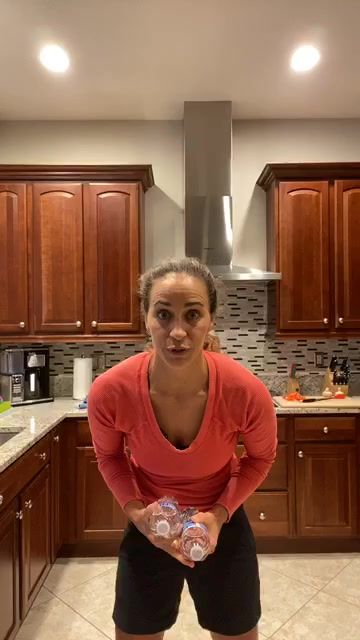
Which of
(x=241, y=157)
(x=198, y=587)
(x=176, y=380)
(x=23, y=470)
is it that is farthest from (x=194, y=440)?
(x=241, y=157)

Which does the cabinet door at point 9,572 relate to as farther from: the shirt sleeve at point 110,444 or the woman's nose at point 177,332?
the woman's nose at point 177,332

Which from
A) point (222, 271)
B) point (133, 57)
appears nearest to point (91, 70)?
point (133, 57)

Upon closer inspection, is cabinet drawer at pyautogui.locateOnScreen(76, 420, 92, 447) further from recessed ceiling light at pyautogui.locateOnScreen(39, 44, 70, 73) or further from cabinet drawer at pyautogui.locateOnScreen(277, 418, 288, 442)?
recessed ceiling light at pyautogui.locateOnScreen(39, 44, 70, 73)

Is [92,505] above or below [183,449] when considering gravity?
below

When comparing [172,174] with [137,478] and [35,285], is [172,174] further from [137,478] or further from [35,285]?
[137,478]

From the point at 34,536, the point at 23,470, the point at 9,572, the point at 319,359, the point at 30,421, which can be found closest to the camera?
the point at 9,572

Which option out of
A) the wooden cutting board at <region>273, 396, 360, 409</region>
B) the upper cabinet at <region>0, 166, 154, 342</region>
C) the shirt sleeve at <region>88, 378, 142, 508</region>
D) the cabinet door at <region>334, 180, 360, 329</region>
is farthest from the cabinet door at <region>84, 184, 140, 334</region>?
the shirt sleeve at <region>88, 378, 142, 508</region>

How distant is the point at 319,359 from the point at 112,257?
1.59 metres

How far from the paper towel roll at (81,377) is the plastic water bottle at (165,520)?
5.85 feet

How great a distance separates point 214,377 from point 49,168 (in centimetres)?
203

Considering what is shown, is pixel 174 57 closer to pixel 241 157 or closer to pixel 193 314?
pixel 241 157

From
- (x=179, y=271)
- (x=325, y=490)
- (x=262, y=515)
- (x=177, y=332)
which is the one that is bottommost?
(x=262, y=515)

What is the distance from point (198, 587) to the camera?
3.63ft

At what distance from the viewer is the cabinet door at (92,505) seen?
7.72 feet
